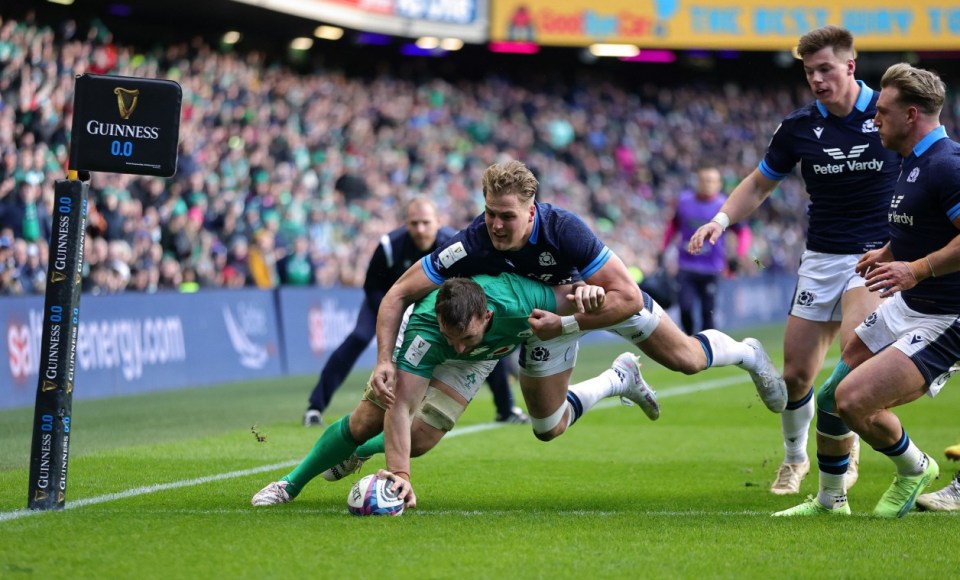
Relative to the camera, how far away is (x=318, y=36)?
30.3 m

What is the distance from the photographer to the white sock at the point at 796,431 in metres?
8.47

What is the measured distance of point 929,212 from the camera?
6.64 m

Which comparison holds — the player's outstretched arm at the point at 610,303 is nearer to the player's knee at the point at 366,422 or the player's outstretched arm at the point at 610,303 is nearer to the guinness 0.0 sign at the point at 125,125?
the player's knee at the point at 366,422

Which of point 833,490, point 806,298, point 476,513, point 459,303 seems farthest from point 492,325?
point 806,298

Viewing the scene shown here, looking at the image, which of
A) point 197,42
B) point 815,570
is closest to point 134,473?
point 815,570

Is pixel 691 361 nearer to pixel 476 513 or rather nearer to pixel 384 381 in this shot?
pixel 476 513

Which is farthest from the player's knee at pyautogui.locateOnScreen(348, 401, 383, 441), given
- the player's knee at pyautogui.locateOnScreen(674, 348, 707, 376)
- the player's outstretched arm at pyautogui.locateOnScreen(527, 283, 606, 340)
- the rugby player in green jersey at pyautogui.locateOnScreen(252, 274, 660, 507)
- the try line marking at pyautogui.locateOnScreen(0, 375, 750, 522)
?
the player's knee at pyautogui.locateOnScreen(674, 348, 707, 376)

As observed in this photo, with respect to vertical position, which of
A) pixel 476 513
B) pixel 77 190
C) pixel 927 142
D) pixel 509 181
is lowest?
pixel 476 513

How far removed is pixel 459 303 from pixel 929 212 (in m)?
2.39

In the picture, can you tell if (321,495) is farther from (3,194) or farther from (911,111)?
(3,194)

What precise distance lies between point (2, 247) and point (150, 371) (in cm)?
220

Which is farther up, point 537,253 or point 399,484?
point 537,253

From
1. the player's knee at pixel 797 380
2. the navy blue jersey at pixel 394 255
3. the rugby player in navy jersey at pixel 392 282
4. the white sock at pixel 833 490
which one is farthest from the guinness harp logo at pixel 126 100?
the navy blue jersey at pixel 394 255

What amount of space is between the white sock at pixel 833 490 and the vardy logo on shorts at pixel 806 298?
140 cm
